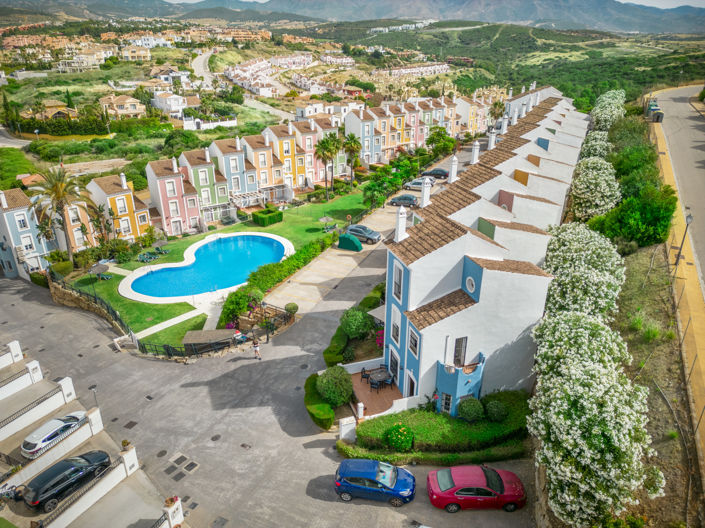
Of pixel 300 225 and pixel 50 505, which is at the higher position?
pixel 50 505

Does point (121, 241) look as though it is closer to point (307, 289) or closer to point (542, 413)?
point (307, 289)

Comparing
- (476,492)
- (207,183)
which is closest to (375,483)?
(476,492)

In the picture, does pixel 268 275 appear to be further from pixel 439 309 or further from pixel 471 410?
pixel 471 410

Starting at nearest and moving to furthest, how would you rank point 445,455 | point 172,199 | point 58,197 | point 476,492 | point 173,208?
point 476,492, point 445,455, point 58,197, point 172,199, point 173,208

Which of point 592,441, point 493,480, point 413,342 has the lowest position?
point 493,480

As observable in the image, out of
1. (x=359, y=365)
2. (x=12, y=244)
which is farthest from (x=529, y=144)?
(x=12, y=244)

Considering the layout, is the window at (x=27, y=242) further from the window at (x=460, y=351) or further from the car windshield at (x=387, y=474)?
the window at (x=460, y=351)

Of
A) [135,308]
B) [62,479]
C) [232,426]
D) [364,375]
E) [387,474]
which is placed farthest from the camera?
[135,308]

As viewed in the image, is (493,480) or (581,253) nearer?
(493,480)

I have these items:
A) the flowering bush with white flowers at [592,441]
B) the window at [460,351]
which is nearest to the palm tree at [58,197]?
the window at [460,351]
